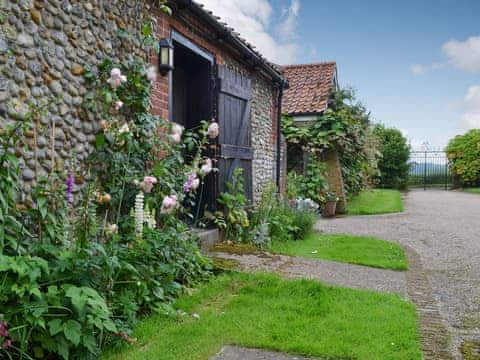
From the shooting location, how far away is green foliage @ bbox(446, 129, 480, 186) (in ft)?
74.5

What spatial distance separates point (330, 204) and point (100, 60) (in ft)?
28.1

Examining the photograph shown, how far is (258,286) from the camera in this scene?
4055mm

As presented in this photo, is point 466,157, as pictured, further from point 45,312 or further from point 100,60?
point 45,312

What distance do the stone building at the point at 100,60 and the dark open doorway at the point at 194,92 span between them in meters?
0.02

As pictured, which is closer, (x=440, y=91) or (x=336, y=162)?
(x=336, y=162)

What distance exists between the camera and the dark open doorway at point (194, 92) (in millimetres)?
6129

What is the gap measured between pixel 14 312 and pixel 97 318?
1.40 ft

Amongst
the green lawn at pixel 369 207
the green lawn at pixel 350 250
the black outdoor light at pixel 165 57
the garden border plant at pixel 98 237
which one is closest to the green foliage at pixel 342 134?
the green lawn at pixel 369 207

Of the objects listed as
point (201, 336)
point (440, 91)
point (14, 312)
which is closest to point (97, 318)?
point (14, 312)

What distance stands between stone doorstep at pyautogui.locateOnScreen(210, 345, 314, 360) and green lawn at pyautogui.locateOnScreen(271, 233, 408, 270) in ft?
9.84

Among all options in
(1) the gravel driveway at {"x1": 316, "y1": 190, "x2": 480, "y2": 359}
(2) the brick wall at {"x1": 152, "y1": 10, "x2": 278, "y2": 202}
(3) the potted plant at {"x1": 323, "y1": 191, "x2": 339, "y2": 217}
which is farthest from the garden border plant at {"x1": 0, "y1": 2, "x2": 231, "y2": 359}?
(3) the potted plant at {"x1": 323, "y1": 191, "x2": 339, "y2": 217}

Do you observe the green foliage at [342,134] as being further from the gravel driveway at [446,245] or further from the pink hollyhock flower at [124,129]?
the pink hollyhock flower at [124,129]

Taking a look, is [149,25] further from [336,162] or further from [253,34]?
[253,34]

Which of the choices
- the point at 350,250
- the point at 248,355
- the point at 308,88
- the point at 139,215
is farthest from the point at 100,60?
the point at 308,88
